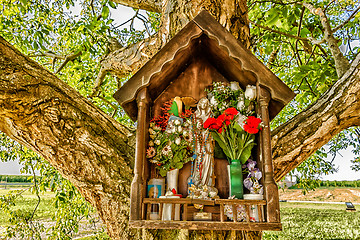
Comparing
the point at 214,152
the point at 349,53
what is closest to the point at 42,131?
the point at 214,152

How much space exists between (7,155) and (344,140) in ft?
23.5

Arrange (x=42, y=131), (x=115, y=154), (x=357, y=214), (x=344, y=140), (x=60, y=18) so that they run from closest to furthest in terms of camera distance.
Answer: (x=42, y=131), (x=115, y=154), (x=60, y=18), (x=344, y=140), (x=357, y=214)

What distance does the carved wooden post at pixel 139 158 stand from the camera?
190 centimetres

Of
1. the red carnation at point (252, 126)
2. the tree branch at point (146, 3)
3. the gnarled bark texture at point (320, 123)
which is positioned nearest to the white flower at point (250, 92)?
the red carnation at point (252, 126)

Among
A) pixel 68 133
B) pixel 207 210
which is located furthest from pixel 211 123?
pixel 68 133

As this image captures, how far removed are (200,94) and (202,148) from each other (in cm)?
53

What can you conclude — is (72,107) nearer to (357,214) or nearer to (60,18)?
(60,18)

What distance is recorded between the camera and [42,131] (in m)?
2.03

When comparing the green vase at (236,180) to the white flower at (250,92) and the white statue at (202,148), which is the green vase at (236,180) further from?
the white flower at (250,92)

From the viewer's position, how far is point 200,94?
8.37 ft

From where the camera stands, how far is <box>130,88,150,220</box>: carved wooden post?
1902 millimetres

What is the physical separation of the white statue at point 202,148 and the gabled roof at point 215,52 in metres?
0.41

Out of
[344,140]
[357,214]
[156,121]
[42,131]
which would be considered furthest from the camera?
[357,214]

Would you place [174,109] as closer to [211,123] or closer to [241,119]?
[211,123]
